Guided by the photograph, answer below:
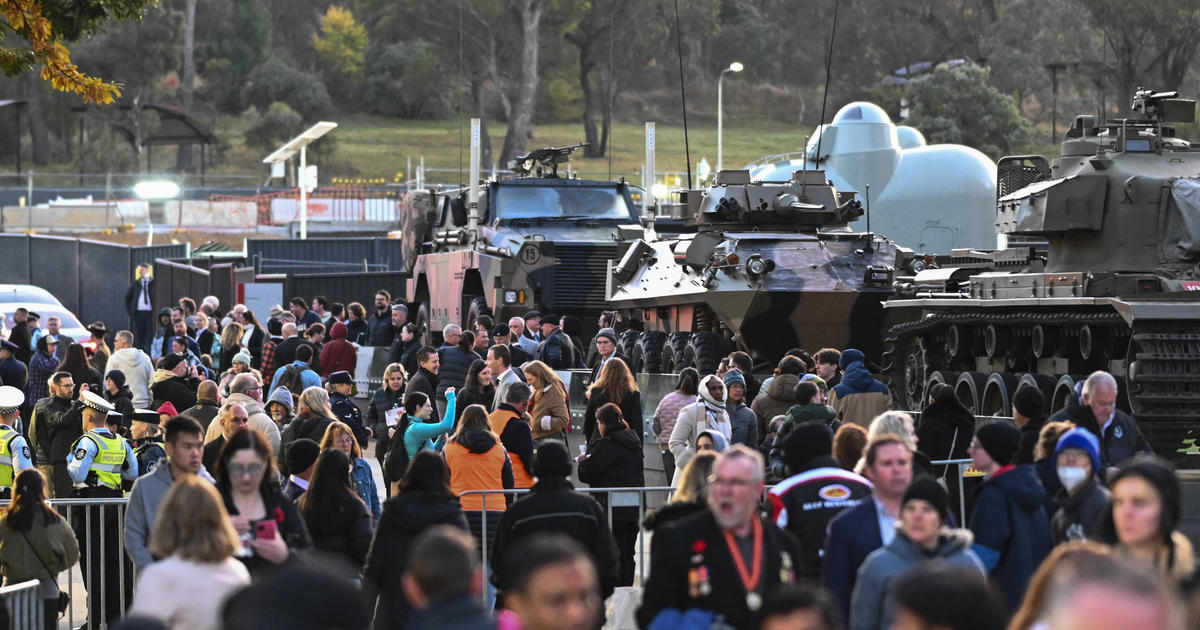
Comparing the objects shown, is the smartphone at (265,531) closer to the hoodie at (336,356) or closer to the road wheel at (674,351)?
the hoodie at (336,356)

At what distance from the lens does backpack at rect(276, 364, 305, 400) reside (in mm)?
15551

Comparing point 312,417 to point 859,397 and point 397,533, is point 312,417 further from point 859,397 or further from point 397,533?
point 859,397

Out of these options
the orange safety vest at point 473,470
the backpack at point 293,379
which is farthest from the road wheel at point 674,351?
the orange safety vest at point 473,470

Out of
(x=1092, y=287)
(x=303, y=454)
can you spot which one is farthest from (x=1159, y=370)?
(x=303, y=454)

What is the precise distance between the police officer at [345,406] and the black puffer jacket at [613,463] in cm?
251

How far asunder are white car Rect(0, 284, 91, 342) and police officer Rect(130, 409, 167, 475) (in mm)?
15366

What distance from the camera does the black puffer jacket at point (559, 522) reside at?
842 cm

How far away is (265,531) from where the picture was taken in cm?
792

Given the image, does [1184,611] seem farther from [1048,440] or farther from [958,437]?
[958,437]

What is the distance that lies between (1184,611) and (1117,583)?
70 cm

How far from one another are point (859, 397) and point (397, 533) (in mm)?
6446

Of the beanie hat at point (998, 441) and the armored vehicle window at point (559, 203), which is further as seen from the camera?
the armored vehicle window at point (559, 203)

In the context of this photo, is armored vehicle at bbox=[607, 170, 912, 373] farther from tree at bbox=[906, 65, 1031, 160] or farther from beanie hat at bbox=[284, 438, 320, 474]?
tree at bbox=[906, 65, 1031, 160]

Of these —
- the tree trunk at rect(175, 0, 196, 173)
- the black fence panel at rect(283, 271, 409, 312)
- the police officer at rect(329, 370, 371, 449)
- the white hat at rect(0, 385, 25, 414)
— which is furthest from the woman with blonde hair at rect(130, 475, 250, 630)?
the tree trunk at rect(175, 0, 196, 173)
